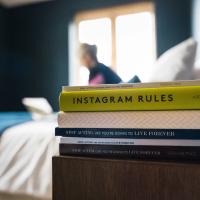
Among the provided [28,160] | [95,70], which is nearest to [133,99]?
[28,160]

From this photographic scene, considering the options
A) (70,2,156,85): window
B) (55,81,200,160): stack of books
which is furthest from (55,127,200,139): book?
(70,2,156,85): window

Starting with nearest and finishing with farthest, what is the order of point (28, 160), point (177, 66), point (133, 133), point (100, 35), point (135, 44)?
point (133, 133), point (28, 160), point (177, 66), point (135, 44), point (100, 35)

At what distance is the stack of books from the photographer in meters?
0.44

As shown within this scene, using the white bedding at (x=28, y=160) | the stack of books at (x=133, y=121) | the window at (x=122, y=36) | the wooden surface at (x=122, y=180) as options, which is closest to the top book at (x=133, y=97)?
the stack of books at (x=133, y=121)

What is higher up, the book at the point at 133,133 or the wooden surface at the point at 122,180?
the book at the point at 133,133

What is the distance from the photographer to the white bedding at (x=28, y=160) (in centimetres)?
107

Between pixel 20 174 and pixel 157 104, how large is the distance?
859 mm

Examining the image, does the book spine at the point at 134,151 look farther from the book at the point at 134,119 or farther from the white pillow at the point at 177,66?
the white pillow at the point at 177,66

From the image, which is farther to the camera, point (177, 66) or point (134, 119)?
point (177, 66)

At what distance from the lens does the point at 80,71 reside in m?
3.60

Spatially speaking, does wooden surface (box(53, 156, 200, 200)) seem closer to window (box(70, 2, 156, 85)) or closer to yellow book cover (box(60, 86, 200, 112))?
yellow book cover (box(60, 86, 200, 112))

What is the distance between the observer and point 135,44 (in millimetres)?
3344

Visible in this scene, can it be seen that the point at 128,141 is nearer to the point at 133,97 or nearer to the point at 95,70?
the point at 133,97

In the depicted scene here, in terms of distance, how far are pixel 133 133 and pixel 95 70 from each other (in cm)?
162
